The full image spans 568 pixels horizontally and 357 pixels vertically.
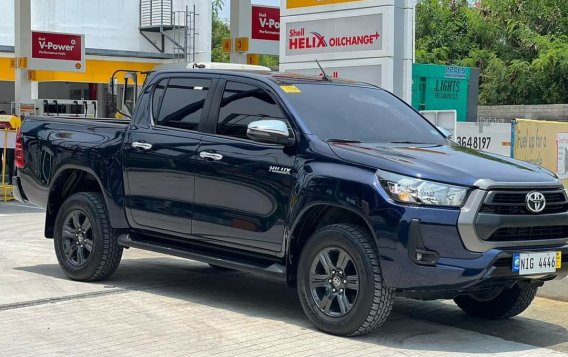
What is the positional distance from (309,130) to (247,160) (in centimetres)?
57

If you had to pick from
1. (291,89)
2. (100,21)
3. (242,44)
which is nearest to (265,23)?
(242,44)

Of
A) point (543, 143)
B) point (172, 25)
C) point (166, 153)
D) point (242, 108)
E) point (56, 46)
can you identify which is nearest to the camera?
point (242, 108)

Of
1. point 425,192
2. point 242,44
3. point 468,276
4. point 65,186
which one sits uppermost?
point 242,44

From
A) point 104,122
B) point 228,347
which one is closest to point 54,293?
point 104,122

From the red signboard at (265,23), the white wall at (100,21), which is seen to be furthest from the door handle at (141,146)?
the white wall at (100,21)

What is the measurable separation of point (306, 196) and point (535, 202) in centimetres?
166

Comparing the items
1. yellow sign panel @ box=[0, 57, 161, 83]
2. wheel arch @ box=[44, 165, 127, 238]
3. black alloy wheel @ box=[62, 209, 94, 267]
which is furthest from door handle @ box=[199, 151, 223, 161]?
yellow sign panel @ box=[0, 57, 161, 83]

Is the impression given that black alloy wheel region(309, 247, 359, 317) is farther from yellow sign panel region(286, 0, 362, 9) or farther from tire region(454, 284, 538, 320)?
yellow sign panel region(286, 0, 362, 9)

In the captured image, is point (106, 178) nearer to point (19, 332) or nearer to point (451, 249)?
point (19, 332)

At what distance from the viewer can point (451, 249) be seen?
614 cm

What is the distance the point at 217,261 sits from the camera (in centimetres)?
752

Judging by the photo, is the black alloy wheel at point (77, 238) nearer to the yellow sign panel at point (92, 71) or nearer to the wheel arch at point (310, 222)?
the wheel arch at point (310, 222)

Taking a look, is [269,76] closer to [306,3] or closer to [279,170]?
[279,170]

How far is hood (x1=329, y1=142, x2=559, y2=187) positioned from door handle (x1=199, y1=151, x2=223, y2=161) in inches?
42.0
